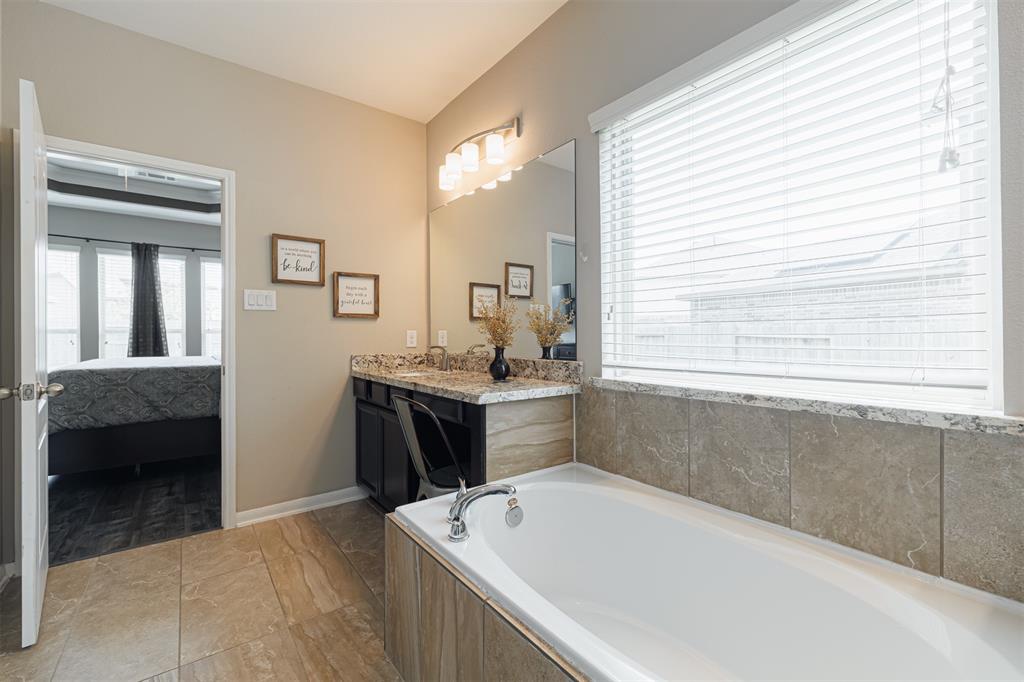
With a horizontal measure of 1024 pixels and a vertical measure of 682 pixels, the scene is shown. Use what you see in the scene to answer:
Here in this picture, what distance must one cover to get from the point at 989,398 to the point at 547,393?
4.35ft

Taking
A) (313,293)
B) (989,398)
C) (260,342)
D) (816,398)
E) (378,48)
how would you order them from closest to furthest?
(989,398), (816,398), (378,48), (260,342), (313,293)

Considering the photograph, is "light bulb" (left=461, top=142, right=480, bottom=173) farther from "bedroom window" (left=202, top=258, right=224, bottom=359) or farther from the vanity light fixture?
"bedroom window" (left=202, top=258, right=224, bottom=359)

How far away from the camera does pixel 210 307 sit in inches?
243

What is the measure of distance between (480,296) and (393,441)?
0.96m

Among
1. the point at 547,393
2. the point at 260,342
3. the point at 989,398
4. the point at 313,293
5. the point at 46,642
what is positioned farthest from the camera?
the point at 313,293

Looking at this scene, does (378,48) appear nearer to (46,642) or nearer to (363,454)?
(363,454)

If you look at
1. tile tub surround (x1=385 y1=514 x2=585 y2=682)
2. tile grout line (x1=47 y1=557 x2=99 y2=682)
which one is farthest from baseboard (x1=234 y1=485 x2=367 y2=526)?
tile tub surround (x1=385 y1=514 x2=585 y2=682)

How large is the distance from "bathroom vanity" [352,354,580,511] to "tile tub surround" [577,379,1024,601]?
1.15 ft

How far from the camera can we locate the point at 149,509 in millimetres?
2793

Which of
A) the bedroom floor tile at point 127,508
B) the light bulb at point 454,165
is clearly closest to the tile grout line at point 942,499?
the light bulb at point 454,165

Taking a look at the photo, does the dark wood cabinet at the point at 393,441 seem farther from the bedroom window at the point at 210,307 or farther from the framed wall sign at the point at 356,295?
the bedroom window at the point at 210,307

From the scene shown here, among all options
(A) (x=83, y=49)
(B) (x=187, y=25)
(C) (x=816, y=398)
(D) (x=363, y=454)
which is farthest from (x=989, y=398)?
(A) (x=83, y=49)

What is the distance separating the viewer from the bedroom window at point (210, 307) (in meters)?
6.13

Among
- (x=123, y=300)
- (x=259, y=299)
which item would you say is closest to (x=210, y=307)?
(x=123, y=300)
